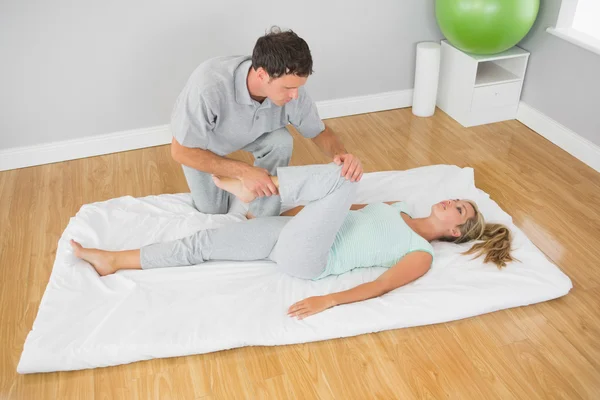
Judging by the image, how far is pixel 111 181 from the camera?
9.15 feet

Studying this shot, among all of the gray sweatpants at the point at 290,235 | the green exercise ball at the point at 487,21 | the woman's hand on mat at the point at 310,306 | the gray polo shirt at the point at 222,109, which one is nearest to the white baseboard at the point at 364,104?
the green exercise ball at the point at 487,21

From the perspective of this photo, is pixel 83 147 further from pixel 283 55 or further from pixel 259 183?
pixel 283 55

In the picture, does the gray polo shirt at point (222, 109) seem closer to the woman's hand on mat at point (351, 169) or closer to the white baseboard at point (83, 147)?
the woman's hand on mat at point (351, 169)

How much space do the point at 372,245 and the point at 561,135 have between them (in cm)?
153

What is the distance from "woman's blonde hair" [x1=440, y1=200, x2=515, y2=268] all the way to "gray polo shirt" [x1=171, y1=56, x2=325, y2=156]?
2.45 feet

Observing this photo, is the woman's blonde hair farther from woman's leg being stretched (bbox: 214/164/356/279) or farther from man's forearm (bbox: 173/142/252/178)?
man's forearm (bbox: 173/142/252/178)

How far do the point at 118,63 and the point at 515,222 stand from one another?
1.98 metres

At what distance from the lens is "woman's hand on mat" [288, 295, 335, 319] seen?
189cm

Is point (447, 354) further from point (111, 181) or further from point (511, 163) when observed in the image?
point (111, 181)

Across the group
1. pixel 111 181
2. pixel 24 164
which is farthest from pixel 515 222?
pixel 24 164

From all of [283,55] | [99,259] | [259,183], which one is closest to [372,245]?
[259,183]

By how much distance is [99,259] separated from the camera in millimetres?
2047

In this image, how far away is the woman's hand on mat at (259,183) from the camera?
1.95 meters

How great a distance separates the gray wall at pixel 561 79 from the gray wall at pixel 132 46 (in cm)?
61
